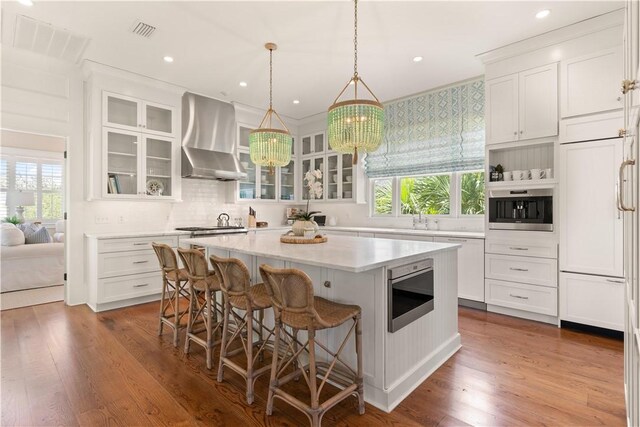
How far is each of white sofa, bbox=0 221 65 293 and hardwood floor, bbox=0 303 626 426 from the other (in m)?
1.84

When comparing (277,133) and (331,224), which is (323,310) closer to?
(277,133)

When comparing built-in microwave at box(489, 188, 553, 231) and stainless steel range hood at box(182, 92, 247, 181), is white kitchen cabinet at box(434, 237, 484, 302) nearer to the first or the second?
built-in microwave at box(489, 188, 553, 231)

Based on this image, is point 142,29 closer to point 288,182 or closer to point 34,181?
point 288,182

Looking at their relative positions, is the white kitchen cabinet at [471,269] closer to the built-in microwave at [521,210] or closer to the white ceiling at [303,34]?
the built-in microwave at [521,210]

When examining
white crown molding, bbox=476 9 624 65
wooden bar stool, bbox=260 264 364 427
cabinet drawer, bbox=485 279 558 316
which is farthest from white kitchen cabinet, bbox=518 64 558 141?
wooden bar stool, bbox=260 264 364 427

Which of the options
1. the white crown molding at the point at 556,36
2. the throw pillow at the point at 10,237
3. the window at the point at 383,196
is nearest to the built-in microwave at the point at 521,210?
the white crown molding at the point at 556,36

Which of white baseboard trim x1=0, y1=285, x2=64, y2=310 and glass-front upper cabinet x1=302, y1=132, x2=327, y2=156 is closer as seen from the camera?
white baseboard trim x1=0, y1=285, x2=64, y2=310

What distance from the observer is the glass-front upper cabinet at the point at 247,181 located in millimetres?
5555

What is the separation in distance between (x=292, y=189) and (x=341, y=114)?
3.98m

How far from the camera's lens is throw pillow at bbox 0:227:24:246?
15.7ft

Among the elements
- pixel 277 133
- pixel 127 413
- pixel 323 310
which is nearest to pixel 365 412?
pixel 323 310

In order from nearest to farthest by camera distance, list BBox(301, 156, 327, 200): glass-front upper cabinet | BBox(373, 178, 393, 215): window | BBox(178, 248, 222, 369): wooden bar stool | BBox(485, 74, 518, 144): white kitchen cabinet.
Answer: BBox(178, 248, 222, 369): wooden bar stool < BBox(485, 74, 518, 144): white kitchen cabinet < BBox(373, 178, 393, 215): window < BBox(301, 156, 327, 200): glass-front upper cabinet

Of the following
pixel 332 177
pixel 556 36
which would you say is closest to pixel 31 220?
pixel 332 177

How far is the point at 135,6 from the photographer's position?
279 centimetres
